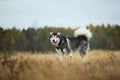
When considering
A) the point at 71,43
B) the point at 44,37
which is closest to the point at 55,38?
the point at 71,43

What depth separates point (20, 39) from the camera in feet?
99.2

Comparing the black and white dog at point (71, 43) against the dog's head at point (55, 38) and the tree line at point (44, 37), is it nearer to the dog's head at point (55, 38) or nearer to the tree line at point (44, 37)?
the dog's head at point (55, 38)

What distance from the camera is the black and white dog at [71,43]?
14141mm

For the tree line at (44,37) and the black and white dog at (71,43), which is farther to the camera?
the tree line at (44,37)

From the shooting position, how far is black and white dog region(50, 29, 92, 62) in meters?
14.1

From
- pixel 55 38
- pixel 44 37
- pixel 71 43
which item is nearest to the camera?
pixel 55 38

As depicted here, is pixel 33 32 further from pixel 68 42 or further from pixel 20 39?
pixel 68 42

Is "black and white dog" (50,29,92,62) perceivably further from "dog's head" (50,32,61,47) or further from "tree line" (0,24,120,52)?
"tree line" (0,24,120,52)

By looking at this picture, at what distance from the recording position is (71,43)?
1480 cm

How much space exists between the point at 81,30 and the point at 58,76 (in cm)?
659

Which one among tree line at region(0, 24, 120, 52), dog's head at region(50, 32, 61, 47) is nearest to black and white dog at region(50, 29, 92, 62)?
dog's head at region(50, 32, 61, 47)

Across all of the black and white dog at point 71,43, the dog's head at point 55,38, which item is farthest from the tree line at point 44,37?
the dog's head at point 55,38

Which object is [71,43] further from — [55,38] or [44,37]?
[44,37]

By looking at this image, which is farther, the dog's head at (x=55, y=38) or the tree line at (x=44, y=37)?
the tree line at (x=44, y=37)
